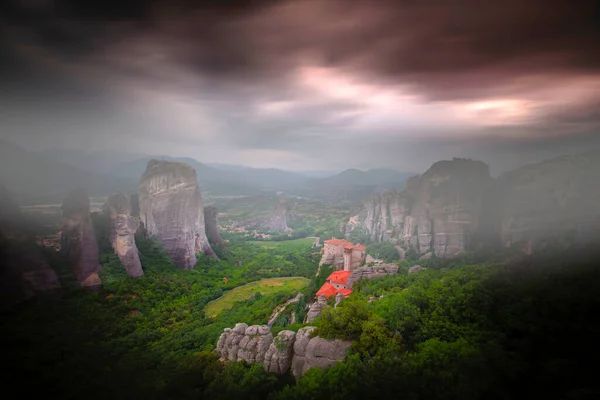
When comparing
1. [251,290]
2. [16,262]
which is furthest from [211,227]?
[16,262]

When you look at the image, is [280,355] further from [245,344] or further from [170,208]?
[170,208]

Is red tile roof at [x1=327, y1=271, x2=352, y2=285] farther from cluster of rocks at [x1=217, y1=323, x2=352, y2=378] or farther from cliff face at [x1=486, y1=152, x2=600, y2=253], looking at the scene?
cliff face at [x1=486, y1=152, x2=600, y2=253]

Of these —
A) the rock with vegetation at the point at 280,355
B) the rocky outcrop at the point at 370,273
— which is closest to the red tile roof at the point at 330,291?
the rocky outcrop at the point at 370,273

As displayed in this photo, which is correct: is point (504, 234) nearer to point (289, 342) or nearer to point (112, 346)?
point (289, 342)

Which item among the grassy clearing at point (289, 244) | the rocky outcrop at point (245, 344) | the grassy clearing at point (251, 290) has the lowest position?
the grassy clearing at point (289, 244)

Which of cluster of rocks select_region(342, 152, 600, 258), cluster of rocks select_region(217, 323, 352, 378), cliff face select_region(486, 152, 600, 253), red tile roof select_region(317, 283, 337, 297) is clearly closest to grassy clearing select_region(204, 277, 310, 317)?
red tile roof select_region(317, 283, 337, 297)

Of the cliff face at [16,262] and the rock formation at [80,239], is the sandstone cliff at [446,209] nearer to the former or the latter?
the rock formation at [80,239]

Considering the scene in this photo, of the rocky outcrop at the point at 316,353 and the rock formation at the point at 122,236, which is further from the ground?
the rock formation at the point at 122,236
